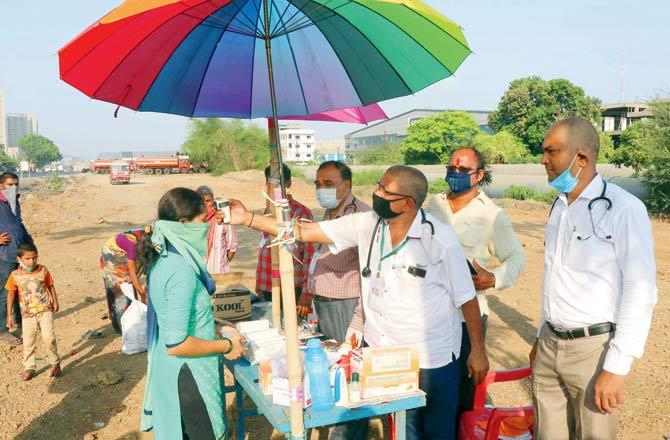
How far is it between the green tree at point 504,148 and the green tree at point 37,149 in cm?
12291

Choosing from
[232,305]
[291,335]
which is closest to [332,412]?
[291,335]

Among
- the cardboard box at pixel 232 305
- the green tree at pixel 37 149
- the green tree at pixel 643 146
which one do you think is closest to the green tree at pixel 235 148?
the green tree at pixel 643 146

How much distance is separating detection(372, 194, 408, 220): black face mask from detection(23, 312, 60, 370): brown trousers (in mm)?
3933

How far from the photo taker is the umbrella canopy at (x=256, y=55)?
2.78 metres

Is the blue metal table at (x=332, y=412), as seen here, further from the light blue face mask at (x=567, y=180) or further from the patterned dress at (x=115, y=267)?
the patterned dress at (x=115, y=267)

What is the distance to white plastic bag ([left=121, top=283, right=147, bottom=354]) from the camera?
5.10 metres

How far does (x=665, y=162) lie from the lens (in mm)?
16750

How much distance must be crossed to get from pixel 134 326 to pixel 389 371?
340 cm

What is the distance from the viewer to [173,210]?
8.89ft

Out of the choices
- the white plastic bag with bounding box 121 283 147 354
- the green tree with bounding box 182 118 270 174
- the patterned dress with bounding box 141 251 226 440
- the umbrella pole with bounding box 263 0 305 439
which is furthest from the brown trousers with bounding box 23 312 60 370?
the green tree with bounding box 182 118 270 174

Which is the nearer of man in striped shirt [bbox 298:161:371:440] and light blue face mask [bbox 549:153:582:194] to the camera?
light blue face mask [bbox 549:153:582:194]

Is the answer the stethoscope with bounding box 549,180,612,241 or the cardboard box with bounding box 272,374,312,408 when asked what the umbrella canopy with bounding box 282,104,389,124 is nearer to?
the stethoscope with bounding box 549,180,612,241

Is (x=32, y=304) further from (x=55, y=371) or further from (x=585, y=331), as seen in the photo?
(x=585, y=331)

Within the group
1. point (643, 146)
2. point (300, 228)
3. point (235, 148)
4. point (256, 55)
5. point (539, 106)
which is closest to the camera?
point (300, 228)
